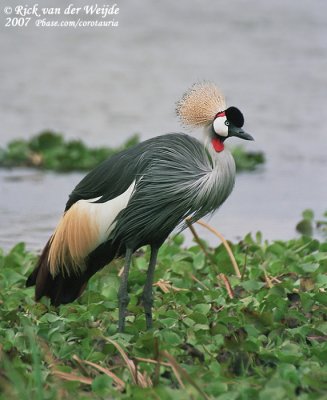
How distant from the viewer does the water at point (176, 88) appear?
8.75 metres

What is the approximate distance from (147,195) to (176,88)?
6.83m

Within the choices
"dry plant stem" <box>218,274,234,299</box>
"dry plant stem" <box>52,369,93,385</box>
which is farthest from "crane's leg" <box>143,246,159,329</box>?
"dry plant stem" <box>52,369,93,385</box>

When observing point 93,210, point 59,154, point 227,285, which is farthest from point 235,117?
point 59,154

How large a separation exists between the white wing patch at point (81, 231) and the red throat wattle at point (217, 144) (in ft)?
1.44

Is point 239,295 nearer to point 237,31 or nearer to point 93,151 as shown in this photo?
point 93,151

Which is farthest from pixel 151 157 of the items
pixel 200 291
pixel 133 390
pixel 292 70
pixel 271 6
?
pixel 271 6

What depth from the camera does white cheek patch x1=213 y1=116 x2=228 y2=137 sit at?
212 inches

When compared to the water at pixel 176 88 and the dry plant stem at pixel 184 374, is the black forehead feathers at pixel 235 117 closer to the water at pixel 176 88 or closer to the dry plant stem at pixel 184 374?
the dry plant stem at pixel 184 374

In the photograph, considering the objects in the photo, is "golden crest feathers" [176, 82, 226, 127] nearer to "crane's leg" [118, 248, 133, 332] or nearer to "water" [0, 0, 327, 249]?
"crane's leg" [118, 248, 133, 332]

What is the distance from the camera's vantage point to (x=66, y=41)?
14.0 meters

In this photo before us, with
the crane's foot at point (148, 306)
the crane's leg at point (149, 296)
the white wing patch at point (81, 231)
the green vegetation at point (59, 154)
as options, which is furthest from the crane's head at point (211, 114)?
the green vegetation at point (59, 154)

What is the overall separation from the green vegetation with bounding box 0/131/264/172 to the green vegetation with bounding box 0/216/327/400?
118 inches

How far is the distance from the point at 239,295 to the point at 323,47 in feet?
26.6

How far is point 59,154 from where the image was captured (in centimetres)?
964
